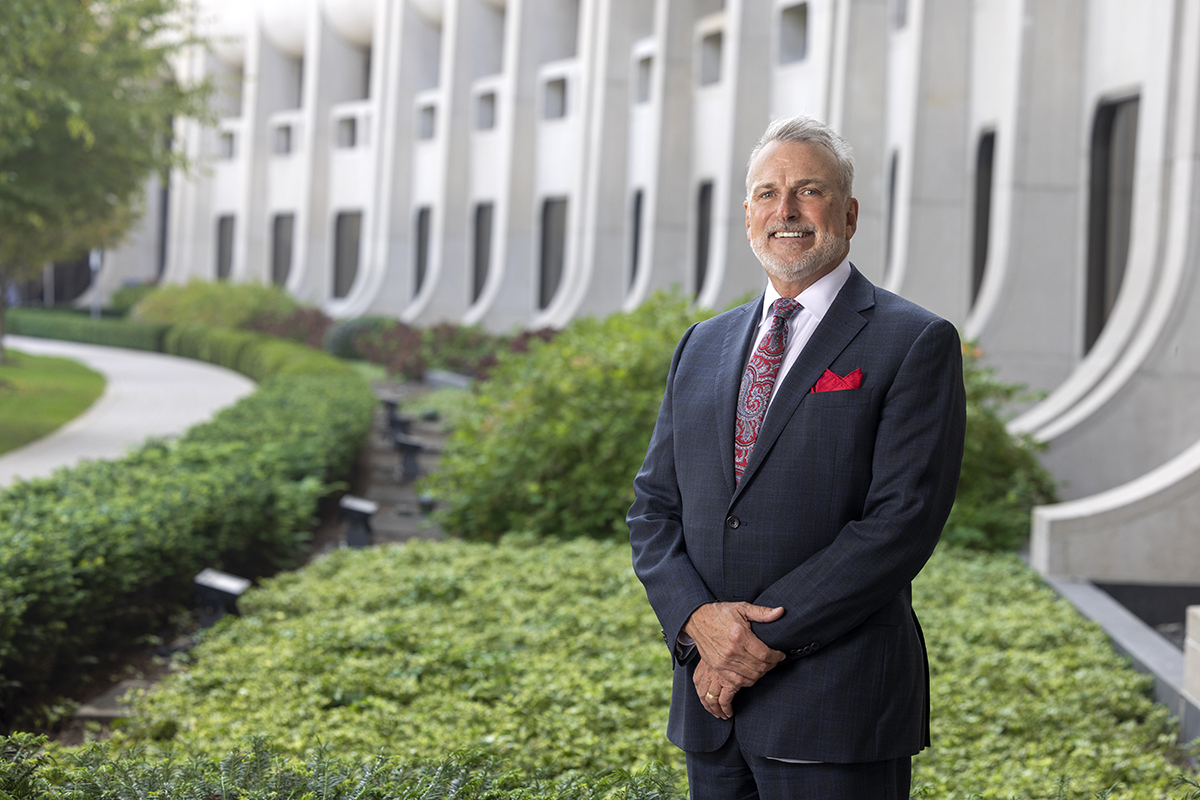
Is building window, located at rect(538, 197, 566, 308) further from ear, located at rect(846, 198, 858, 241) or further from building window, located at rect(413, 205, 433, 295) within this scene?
ear, located at rect(846, 198, 858, 241)

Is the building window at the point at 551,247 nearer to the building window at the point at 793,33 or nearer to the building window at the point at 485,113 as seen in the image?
the building window at the point at 485,113

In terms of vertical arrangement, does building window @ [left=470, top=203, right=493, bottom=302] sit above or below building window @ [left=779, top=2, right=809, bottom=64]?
below

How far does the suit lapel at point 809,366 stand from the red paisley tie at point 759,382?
0.18ft

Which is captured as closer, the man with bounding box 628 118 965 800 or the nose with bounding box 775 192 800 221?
the man with bounding box 628 118 965 800

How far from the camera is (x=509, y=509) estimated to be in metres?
8.36

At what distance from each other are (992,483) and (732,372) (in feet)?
21.4

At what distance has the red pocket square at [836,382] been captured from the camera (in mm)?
2229

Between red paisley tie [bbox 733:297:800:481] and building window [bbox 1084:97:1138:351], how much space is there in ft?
34.9

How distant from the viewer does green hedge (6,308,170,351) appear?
31953 mm

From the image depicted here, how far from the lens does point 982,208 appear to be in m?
14.3

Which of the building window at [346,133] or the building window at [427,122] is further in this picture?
the building window at [346,133]

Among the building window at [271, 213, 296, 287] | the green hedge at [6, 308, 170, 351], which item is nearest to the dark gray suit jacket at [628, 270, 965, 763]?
the green hedge at [6, 308, 170, 351]

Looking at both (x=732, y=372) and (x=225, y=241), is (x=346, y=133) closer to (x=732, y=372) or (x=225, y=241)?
(x=225, y=241)

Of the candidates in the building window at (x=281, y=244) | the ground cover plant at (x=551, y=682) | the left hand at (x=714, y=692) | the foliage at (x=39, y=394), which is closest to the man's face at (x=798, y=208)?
the left hand at (x=714, y=692)
